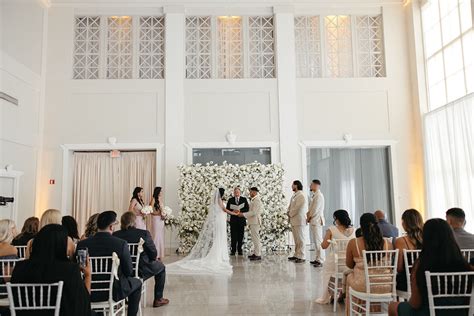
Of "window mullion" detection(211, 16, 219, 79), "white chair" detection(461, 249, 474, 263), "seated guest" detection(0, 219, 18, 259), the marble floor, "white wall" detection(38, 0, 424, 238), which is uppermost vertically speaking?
"window mullion" detection(211, 16, 219, 79)

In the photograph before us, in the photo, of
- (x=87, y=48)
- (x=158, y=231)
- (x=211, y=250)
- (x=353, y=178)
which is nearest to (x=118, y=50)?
(x=87, y=48)

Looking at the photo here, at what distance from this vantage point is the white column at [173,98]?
10039 mm

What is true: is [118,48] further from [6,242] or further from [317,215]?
[6,242]

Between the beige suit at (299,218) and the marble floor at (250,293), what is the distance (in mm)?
655

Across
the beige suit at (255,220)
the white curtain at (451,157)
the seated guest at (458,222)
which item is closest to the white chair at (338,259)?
the seated guest at (458,222)

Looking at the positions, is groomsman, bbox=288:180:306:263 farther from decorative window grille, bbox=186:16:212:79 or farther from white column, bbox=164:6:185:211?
decorative window grille, bbox=186:16:212:79

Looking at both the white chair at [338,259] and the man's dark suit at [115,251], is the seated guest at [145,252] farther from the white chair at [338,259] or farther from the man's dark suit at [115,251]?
the white chair at [338,259]

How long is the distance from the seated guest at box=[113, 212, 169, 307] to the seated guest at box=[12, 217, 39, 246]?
0.86 metres

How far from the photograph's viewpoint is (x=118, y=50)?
10594 mm

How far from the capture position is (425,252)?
270 centimetres

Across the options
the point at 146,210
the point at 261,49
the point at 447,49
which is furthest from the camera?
A: the point at 261,49

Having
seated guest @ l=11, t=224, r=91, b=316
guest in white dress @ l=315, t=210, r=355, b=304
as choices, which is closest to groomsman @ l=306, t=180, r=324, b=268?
guest in white dress @ l=315, t=210, r=355, b=304

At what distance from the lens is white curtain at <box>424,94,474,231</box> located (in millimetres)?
8055

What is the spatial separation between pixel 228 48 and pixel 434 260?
904cm
